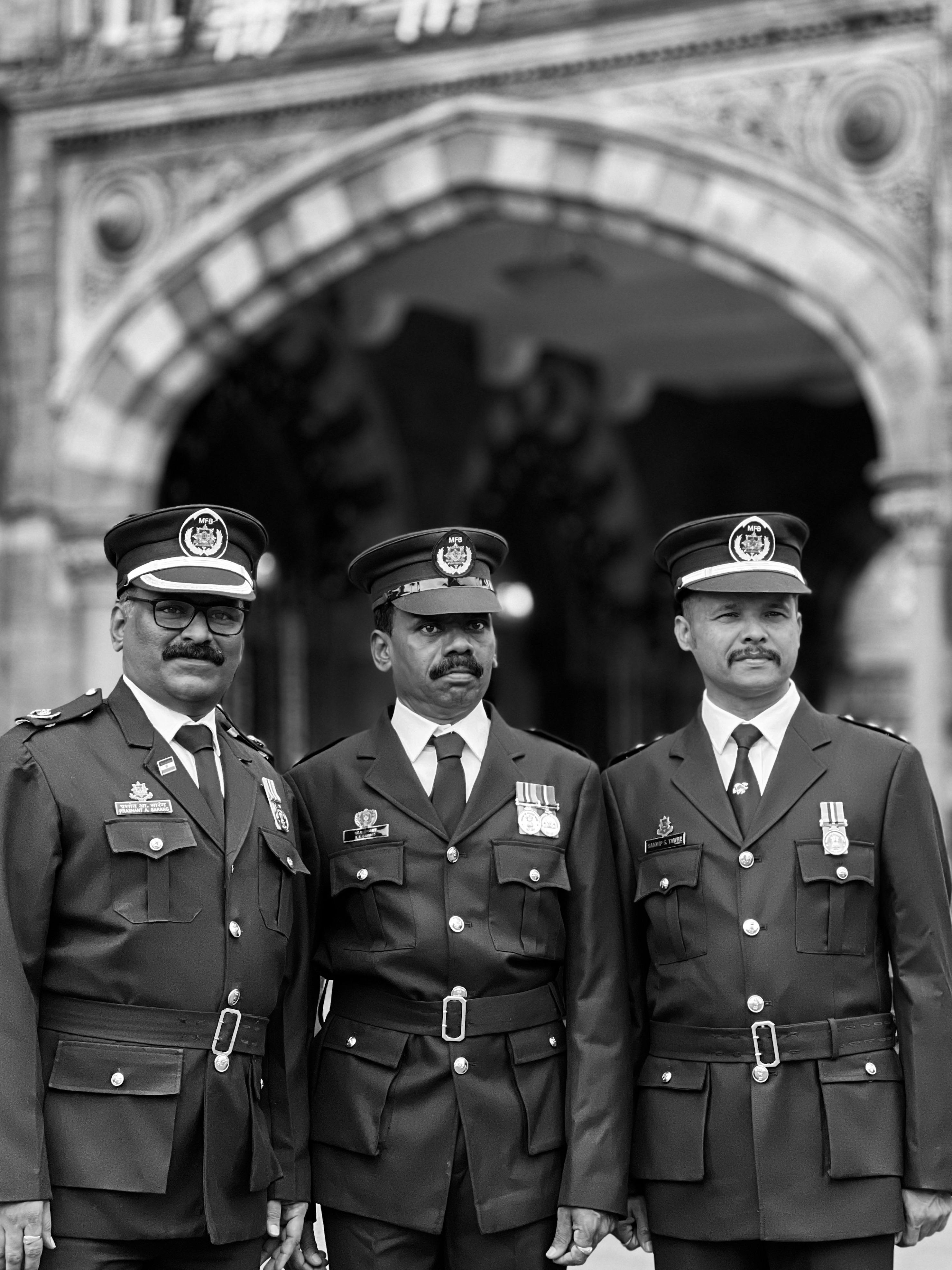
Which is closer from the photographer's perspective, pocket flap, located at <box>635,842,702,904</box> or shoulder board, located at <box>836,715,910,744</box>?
pocket flap, located at <box>635,842,702,904</box>

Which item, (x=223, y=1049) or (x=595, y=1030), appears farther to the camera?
(x=595, y=1030)

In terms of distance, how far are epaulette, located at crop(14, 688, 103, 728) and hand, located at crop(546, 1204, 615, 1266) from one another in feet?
3.75

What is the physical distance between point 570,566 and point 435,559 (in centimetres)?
942

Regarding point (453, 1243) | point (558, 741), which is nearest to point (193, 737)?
point (558, 741)

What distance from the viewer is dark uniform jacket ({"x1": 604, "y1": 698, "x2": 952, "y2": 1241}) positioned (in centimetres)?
309

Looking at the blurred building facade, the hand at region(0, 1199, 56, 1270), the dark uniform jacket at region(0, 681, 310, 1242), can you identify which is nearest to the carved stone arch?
the blurred building facade

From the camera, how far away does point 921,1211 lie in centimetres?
311

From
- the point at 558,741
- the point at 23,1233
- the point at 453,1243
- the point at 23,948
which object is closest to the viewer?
the point at 23,1233

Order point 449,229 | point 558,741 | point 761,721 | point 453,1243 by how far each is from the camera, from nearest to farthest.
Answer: point 453,1243 < point 761,721 < point 558,741 < point 449,229

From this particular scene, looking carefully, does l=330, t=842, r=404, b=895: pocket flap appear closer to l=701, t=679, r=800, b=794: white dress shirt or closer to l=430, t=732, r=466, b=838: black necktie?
l=430, t=732, r=466, b=838: black necktie

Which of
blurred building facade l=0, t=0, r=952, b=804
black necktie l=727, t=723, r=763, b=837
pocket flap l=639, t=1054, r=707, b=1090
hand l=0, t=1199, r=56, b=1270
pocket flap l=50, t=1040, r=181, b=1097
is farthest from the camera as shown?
blurred building facade l=0, t=0, r=952, b=804

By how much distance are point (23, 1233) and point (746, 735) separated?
1.45 meters

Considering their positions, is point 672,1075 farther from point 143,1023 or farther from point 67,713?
point 67,713

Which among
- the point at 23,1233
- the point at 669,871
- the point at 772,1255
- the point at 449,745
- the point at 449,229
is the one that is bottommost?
the point at 772,1255
